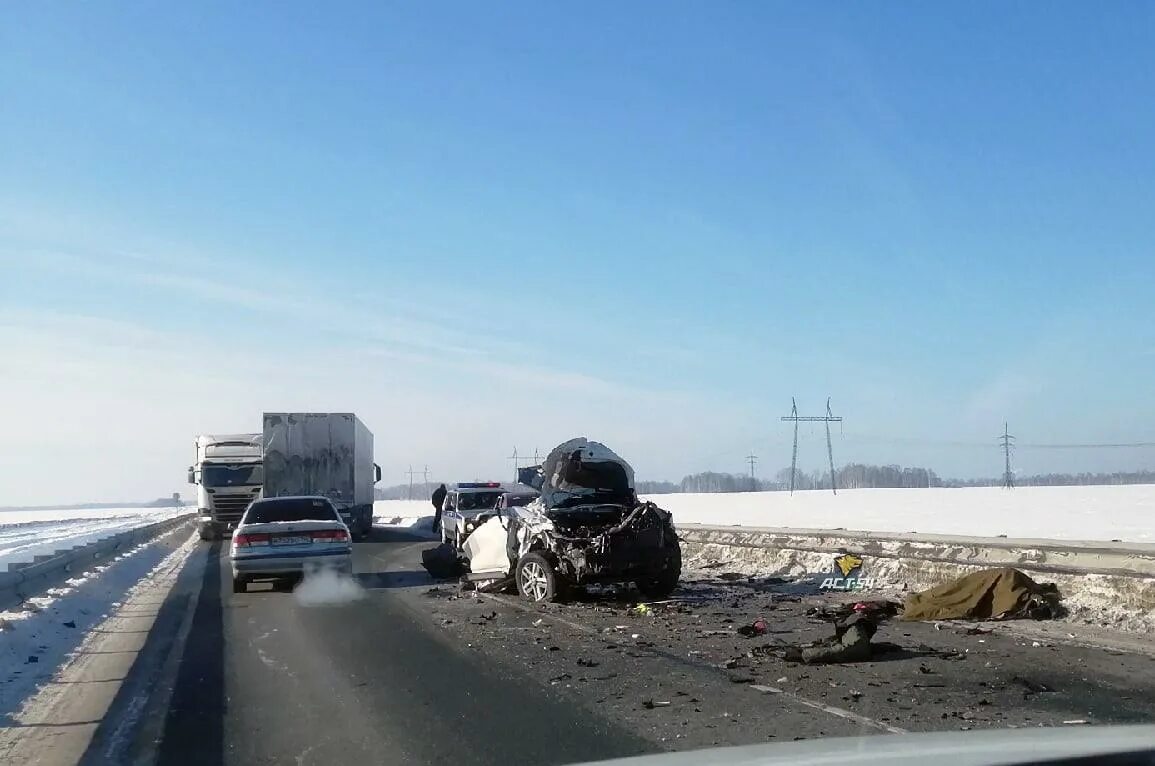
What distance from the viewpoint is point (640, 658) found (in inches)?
390

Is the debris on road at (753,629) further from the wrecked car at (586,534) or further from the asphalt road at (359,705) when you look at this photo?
the asphalt road at (359,705)

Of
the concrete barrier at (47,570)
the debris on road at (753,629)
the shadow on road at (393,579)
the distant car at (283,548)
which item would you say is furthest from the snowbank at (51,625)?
the debris on road at (753,629)

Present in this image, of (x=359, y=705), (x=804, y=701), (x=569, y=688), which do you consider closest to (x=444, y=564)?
(x=569, y=688)

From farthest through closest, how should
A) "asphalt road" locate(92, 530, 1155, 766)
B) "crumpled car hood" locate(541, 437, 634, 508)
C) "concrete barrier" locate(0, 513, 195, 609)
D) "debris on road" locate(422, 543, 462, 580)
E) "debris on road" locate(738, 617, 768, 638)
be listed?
"debris on road" locate(422, 543, 462, 580), "crumpled car hood" locate(541, 437, 634, 508), "concrete barrier" locate(0, 513, 195, 609), "debris on road" locate(738, 617, 768, 638), "asphalt road" locate(92, 530, 1155, 766)

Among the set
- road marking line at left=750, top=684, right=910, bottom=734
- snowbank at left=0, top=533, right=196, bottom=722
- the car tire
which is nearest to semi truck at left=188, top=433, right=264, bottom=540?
snowbank at left=0, top=533, right=196, bottom=722

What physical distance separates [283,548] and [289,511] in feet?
4.49

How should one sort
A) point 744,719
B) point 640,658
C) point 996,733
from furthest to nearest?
point 640,658, point 744,719, point 996,733

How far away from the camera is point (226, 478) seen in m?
35.2

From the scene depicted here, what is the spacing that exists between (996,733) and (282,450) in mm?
31036

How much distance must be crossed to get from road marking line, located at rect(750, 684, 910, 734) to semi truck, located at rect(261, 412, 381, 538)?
Answer: 2638 centimetres

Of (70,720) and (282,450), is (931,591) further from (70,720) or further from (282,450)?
(282,450)

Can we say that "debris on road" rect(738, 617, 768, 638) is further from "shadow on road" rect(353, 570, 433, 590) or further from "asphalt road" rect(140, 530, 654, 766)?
"shadow on road" rect(353, 570, 433, 590)

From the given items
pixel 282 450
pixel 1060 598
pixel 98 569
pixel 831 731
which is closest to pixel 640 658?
pixel 831 731

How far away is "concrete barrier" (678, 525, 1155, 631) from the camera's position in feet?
39.5
